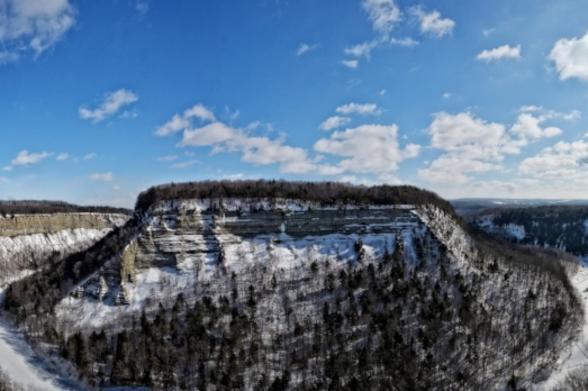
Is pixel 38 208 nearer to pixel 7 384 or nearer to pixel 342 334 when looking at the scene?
pixel 7 384

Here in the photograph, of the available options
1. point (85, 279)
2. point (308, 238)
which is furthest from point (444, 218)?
point (85, 279)

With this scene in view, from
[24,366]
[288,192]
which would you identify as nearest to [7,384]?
[24,366]

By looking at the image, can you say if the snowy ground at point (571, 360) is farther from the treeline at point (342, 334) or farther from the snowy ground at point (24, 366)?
the snowy ground at point (24, 366)

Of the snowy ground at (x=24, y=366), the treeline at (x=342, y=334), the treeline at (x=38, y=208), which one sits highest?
the treeline at (x=38, y=208)

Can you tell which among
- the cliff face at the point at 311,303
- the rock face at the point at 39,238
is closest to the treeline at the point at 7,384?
the cliff face at the point at 311,303

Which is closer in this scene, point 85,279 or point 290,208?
point 85,279

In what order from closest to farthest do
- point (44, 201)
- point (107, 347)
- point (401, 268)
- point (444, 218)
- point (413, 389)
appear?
point (413, 389)
point (107, 347)
point (401, 268)
point (444, 218)
point (44, 201)

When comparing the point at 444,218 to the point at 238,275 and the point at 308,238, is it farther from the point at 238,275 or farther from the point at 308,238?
the point at 238,275
